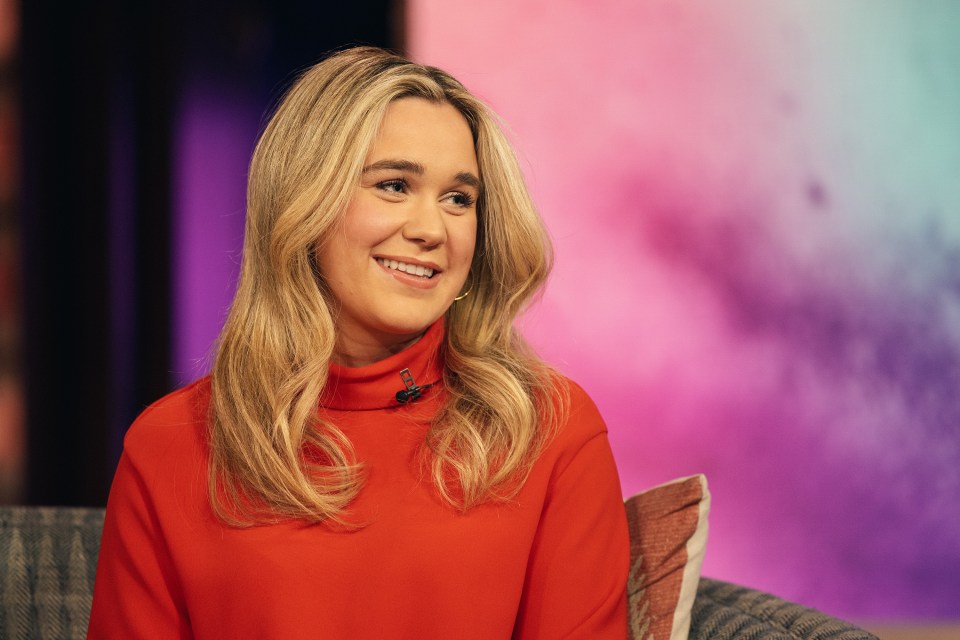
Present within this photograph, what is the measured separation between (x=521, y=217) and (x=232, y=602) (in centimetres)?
75

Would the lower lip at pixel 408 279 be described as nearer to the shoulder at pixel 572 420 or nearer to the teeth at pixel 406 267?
A: the teeth at pixel 406 267

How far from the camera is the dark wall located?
2785 mm

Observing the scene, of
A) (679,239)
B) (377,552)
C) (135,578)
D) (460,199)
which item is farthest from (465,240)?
(679,239)

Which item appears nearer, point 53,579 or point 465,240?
point 465,240

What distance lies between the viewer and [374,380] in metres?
1.65

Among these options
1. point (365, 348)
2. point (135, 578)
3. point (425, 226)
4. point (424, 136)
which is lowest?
point (135, 578)

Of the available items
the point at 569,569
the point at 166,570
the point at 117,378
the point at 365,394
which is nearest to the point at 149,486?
the point at 166,570

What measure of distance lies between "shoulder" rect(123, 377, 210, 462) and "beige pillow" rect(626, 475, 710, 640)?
→ 72 cm

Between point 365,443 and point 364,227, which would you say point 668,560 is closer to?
point 365,443

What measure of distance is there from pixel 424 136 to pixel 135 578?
0.80 m

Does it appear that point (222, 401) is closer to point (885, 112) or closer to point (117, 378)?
point (117, 378)

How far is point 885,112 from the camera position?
2.79m

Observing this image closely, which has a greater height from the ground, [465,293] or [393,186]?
[393,186]

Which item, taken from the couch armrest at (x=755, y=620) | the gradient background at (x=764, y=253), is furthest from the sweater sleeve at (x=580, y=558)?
the gradient background at (x=764, y=253)
